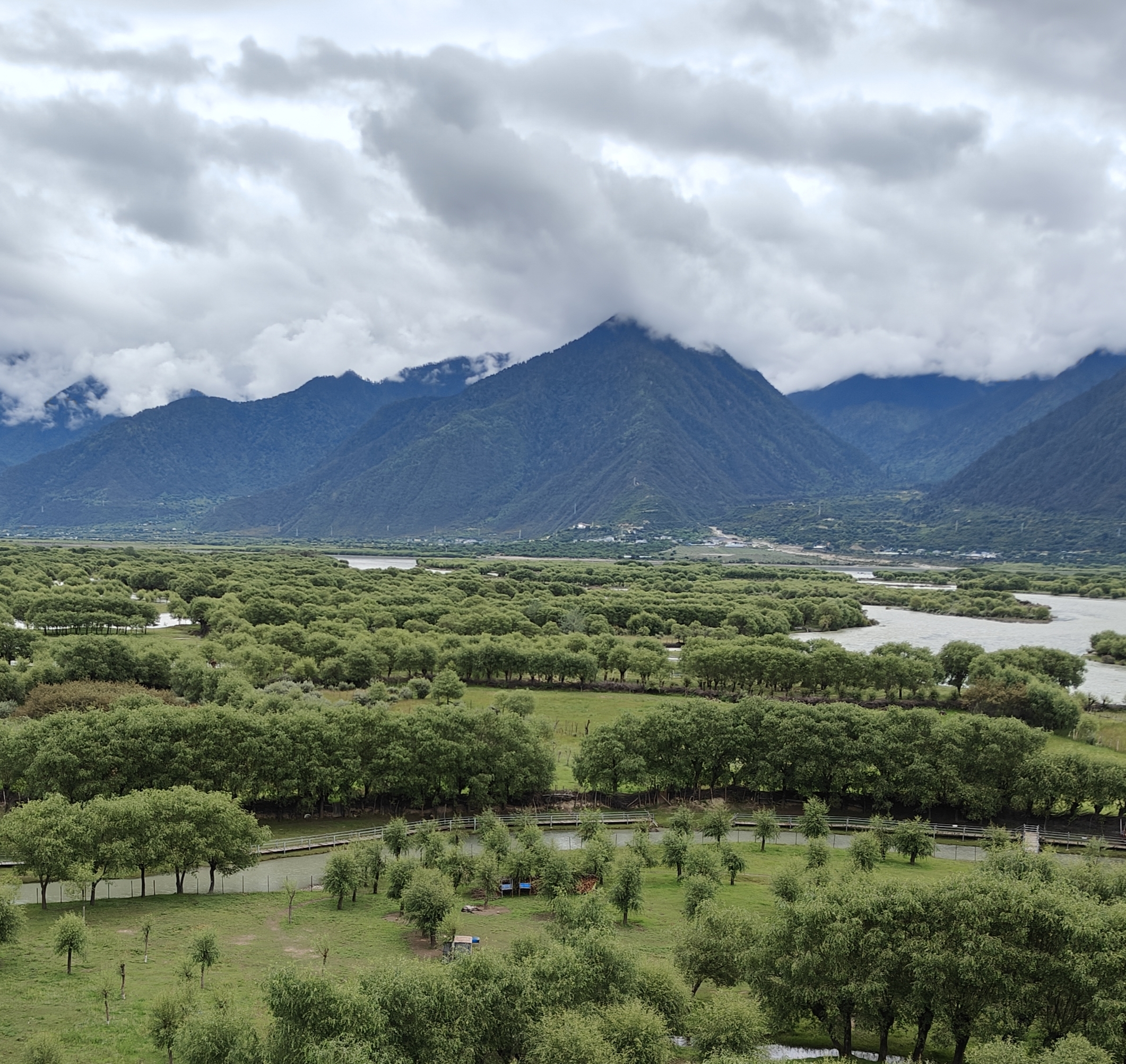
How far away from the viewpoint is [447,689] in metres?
106

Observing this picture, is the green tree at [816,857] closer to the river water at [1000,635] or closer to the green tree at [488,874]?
the green tree at [488,874]

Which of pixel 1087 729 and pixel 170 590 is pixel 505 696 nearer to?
pixel 1087 729

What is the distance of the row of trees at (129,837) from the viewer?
49.2 m

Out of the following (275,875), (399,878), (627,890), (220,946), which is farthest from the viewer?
(275,875)

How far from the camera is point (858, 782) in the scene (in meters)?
78.5

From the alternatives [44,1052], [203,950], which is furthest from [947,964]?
[44,1052]

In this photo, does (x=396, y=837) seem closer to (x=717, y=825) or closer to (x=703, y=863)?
(x=703, y=863)

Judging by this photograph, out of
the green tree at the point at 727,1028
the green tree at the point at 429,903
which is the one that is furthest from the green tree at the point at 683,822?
the green tree at the point at 727,1028

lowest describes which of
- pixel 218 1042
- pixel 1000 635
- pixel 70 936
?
pixel 1000 635

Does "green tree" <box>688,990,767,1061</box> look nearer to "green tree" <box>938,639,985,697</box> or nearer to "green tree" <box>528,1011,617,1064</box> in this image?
"green tree" <box>528,1011,617,1064</box>

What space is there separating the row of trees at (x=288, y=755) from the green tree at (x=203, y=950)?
27.2m

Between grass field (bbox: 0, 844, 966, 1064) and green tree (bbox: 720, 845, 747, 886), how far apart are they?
86 centimetres

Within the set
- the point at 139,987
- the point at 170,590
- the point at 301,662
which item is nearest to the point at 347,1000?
the point at 139,987

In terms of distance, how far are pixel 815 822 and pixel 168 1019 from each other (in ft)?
164
